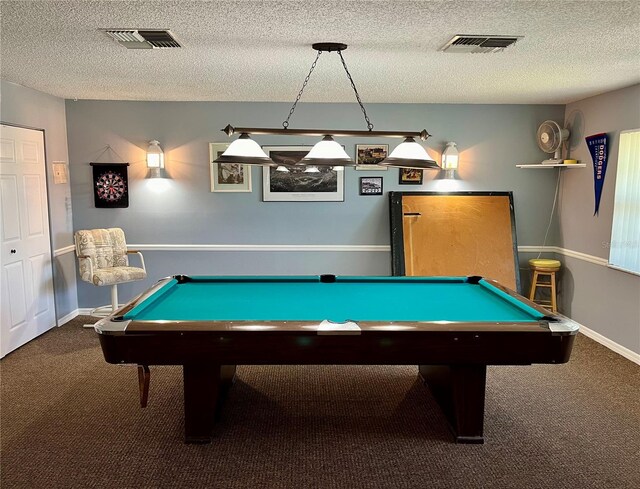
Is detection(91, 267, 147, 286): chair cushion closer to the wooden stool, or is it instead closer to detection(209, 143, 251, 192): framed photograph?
detection(209, 143, 251, 192): framed photograph

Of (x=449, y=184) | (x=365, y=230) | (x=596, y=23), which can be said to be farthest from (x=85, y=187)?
(x=596, y=23)

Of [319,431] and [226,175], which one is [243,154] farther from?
[226,175]

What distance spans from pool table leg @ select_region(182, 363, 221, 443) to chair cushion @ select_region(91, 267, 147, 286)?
95.4 inches

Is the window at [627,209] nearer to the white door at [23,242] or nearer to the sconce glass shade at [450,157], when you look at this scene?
the sconce glass shade at [450,157]

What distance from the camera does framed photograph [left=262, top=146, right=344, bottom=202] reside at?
577cm

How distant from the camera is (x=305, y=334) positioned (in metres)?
2.70

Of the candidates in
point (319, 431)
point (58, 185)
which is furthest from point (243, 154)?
point (58, 185)

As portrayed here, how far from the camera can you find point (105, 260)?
214 inches

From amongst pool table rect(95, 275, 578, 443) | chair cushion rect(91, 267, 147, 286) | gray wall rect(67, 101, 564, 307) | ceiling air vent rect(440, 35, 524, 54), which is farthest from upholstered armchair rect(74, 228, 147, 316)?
ceiling air vent rect(440, 35, 524, 54)

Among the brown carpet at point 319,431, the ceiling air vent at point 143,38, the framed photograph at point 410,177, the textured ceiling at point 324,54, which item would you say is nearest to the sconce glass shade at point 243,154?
the textured ceiling at point 324,54

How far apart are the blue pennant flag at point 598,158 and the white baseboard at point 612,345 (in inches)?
47.0

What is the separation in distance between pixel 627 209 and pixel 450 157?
5.91 ft

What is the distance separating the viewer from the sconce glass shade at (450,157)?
222 inches

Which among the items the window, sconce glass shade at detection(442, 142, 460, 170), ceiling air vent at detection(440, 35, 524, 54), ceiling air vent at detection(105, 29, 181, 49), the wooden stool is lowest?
the wooden stool
